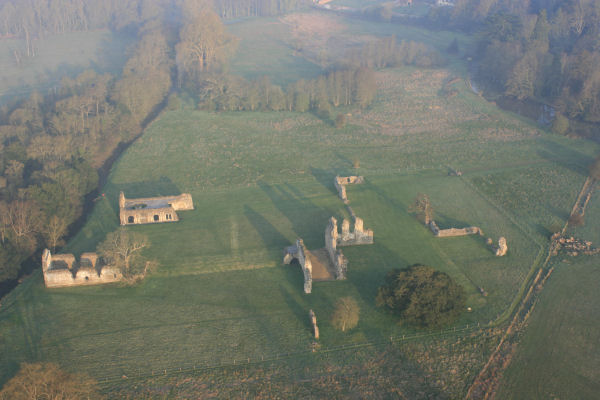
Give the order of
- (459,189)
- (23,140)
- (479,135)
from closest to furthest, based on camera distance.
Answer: (459,189) → (23,140) → (479,135)

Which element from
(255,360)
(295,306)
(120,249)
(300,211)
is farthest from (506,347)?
(120,249)

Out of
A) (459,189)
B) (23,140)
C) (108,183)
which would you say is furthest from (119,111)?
(459,189)

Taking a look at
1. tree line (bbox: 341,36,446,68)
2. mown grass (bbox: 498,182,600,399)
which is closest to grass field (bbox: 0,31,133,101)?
tree line (bbox: 341,36,446,68)

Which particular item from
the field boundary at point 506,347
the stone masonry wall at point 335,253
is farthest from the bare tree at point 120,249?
the field boundary at point 506,347

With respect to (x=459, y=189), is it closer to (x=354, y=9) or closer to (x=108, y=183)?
(x=108, y=183)

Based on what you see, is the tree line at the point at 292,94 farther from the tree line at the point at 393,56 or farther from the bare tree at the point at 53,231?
the bare tree at the point at 53,231

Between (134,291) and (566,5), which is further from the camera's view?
(566,5)
